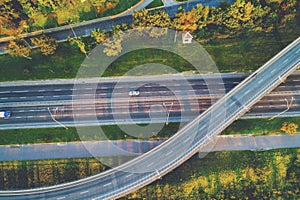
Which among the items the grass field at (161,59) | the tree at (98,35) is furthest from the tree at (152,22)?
the tree at (98,35)

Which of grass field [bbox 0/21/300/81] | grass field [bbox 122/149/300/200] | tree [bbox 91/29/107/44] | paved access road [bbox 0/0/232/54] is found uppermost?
paved access road [bbox 0/0/232/54]

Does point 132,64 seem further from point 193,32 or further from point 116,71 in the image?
point 193,32

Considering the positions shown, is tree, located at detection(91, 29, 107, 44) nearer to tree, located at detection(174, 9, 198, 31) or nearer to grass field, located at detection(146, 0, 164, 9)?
grass field, located at detection(146, 0, 164, 9)

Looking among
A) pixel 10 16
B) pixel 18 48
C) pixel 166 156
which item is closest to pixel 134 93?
pixel 166 156

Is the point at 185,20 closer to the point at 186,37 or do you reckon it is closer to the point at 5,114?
the point at 186,37

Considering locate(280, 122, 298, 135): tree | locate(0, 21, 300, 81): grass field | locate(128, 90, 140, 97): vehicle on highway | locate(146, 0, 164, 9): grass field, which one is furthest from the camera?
locate(146, 0, 164, 9): grass field

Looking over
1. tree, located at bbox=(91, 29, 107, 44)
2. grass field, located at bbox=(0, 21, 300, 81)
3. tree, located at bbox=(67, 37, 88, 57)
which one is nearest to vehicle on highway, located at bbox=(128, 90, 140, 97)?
grass field, located at bbox=(0, 21, 300, 81)
